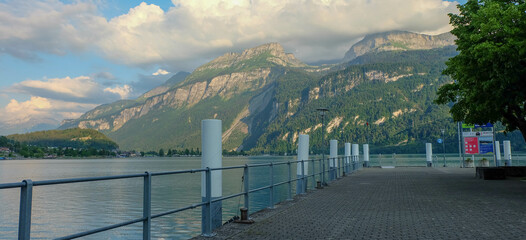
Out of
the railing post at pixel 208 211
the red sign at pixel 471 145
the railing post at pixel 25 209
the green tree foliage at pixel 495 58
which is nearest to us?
the railing post at pixel 25 209

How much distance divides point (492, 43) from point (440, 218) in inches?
419

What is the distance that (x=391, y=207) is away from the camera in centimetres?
1232

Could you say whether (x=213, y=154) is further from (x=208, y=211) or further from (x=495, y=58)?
(x=495, y=58)

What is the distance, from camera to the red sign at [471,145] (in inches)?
1608

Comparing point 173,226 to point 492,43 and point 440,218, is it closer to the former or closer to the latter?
point 440,218

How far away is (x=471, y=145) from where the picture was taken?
41.0m

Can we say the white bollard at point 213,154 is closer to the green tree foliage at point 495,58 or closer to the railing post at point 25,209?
the railing post at point 25,209

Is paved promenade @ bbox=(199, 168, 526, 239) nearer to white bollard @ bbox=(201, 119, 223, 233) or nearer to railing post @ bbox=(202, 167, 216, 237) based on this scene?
railing post @ bbox=(202, 167, 216, 237)

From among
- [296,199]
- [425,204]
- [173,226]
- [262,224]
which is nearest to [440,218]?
[425,204]

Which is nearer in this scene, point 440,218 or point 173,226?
point 440,218

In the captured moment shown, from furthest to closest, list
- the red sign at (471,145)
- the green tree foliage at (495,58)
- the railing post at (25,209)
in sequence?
the red sign at (471,145) < the green tree foliage at (495,58) < the railing post at (25,209)

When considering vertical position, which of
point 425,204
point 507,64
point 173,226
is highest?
point 507,64

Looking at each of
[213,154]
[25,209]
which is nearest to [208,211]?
[213,154]

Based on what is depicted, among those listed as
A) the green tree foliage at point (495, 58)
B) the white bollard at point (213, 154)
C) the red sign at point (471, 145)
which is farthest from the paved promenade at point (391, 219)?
the red sign at point (471, 145)
